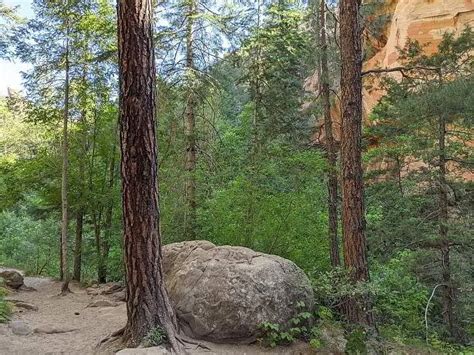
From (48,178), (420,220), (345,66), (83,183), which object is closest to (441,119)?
(420,220)

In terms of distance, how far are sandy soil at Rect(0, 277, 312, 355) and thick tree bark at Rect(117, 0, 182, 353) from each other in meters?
0.51

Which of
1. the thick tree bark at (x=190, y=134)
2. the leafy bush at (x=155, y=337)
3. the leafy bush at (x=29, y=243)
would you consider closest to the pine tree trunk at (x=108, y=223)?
the thick tree bark at (x=190, y=134)

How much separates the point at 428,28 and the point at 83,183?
51.5 feet

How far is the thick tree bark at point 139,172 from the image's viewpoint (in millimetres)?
4461

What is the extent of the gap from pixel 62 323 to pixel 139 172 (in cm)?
409

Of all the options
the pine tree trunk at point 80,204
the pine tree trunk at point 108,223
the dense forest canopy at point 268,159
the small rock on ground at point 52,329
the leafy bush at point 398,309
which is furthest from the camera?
the pine tree trunk at point 80,204

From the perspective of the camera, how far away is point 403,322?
666 centimetres

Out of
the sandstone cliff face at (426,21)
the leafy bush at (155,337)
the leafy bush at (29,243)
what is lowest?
the leafy bush at (29,243)

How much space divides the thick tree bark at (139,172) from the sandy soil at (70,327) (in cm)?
51

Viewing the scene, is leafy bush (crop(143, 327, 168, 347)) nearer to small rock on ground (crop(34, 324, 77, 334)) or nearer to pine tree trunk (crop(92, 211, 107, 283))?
small rock on ground (crop(34, 324, 77, 334))

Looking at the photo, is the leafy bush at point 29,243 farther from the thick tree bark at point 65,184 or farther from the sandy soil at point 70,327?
the sandy soil at point 70,327

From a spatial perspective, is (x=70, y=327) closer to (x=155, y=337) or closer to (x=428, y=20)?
(x=155, y=337)

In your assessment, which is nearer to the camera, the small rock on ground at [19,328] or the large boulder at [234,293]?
the large boulder at [234,293]

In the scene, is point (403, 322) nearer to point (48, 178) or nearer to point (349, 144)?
point (349, 144)
